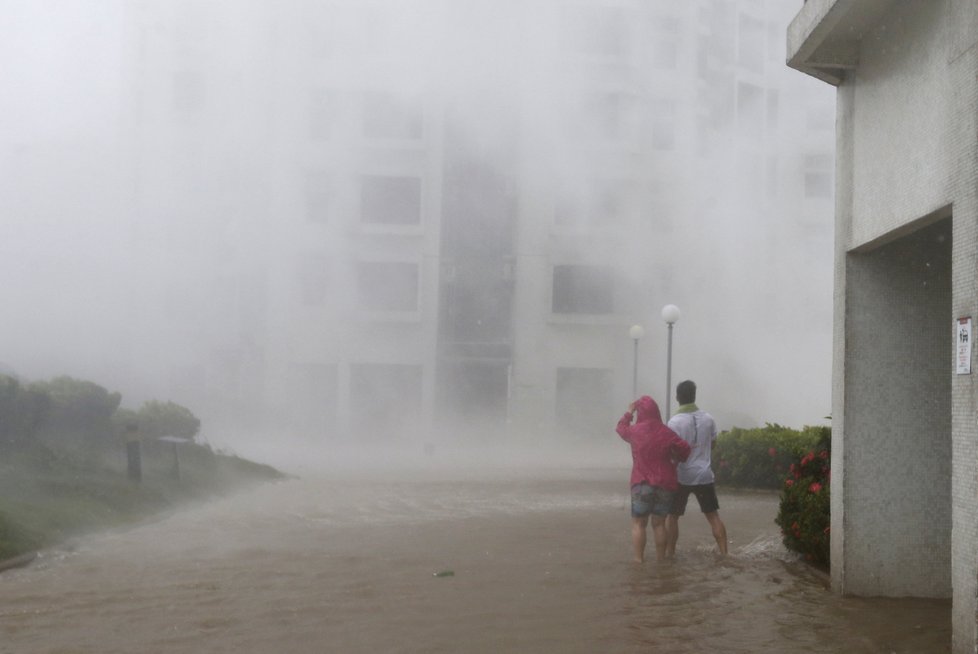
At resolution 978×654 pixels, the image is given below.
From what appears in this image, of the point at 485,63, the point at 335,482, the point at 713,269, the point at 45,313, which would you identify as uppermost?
the point at 485,63

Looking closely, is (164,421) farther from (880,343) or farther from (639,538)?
(880,343)

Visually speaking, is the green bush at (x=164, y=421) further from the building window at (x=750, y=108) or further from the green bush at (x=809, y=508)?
the building window at (x=750, y=108)

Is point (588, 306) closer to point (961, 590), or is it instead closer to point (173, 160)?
point (173, 160)

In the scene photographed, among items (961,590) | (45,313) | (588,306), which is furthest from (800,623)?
(588,306)

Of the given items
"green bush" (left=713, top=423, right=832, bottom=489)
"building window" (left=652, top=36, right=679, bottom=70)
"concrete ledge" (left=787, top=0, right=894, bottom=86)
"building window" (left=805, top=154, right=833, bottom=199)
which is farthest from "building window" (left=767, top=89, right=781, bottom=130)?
"concrete ledge" (left=787, top=0, right=894, bottom=86)

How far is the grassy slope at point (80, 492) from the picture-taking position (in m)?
8.33

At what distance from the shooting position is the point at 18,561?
7500 millimetres

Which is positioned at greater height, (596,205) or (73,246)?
(596,205)

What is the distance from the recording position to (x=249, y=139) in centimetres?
1384

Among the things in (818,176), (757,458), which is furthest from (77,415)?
(818,176)

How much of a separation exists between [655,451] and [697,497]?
0.49 metres

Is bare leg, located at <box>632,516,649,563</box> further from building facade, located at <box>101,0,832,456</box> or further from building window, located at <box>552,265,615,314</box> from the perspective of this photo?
building window, located at <box>552,265,615,314</box>

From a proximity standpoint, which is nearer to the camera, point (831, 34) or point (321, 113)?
point (831, 34)

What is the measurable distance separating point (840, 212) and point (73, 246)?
9.63 metres
